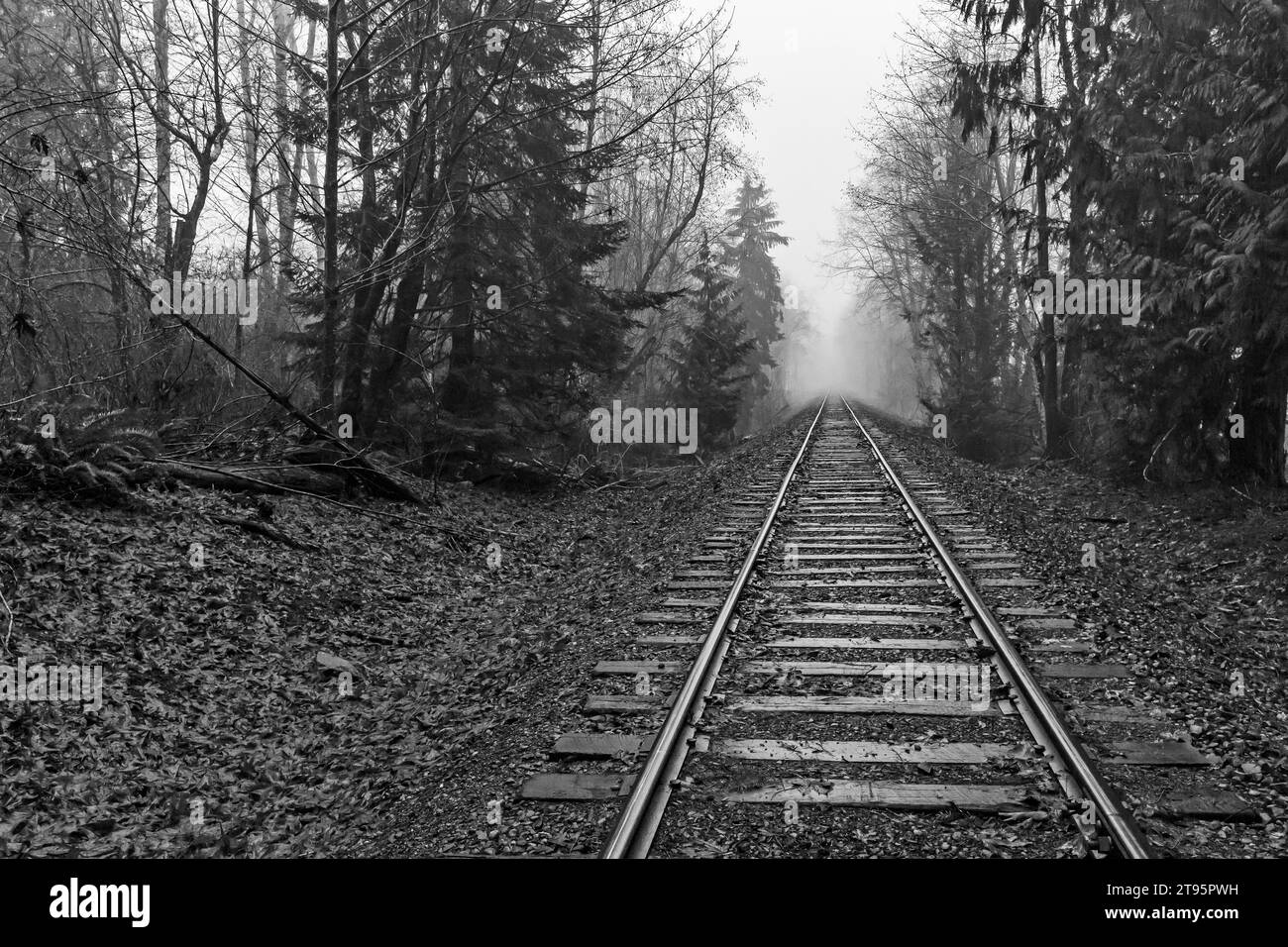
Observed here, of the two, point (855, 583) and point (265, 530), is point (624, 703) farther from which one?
point (265, 530)

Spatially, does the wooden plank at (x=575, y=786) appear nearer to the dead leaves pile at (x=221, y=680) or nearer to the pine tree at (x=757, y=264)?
the dead leaves pile at (x=221, y=680)

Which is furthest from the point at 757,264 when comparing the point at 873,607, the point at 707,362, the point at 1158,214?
the point at 873,607

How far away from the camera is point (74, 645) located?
18.3 ft

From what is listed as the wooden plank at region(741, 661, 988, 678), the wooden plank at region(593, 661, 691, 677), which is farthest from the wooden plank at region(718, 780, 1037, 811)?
the wooden plank at region(593, 661, 691, 677)

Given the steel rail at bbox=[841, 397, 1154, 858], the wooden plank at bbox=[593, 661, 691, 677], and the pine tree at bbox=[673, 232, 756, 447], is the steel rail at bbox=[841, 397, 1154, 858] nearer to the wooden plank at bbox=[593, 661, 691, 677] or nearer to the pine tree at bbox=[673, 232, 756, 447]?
the wooden plank at bbox=[593, 661, 691, 677]

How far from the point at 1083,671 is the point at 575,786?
355cm

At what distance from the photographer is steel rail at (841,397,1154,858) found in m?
3.46

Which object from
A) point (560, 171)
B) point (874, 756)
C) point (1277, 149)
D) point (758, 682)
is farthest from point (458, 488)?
point (1277, 149)

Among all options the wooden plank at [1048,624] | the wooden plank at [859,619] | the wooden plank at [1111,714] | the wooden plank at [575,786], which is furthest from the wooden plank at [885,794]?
the wooden plank at [1048,624]

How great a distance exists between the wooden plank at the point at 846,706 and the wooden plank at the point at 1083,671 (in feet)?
2.75

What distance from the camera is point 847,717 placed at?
4.94 m

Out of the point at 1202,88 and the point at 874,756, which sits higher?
the point at 1202,88

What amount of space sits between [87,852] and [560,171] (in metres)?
11.9
